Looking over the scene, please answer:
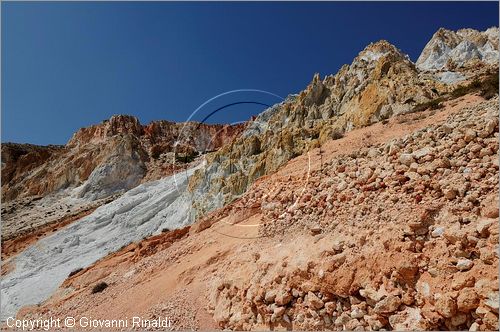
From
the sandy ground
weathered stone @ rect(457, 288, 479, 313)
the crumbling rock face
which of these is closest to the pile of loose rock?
weathered stone @ rect(457, 288, 479, 313)

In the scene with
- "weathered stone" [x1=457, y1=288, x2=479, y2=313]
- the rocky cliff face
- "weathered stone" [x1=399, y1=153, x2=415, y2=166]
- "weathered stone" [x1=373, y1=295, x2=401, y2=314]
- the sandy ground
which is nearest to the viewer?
"weathered stone" [x1=457, y1=288, x2=479, y2=313]

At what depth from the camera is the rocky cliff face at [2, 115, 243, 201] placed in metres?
53.8

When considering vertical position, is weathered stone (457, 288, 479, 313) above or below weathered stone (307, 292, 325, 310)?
above

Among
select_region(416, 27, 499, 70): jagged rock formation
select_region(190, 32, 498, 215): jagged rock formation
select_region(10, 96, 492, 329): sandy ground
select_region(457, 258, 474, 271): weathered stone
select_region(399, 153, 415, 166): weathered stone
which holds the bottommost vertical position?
select_region(10, 96, 492, 329): sandy ground

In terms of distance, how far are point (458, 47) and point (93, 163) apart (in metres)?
49.9

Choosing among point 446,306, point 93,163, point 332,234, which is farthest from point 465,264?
point 93,163

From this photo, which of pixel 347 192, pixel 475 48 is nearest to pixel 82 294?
pixel 347 192

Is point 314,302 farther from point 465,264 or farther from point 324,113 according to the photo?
point 324,113

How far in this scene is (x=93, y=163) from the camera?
58156 mm

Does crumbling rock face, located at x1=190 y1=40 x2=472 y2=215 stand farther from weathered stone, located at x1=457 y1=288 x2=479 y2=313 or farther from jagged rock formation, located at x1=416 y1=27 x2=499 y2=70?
weathered stone, located at x1=457 y1=288 x2=479 y2=313

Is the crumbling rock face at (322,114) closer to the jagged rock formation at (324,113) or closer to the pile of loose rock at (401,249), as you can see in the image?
the jagged rock formation at (324,113)

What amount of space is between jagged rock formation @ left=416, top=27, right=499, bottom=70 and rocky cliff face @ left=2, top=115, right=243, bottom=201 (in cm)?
2698

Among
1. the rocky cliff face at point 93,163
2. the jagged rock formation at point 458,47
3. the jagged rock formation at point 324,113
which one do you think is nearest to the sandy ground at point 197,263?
the jagged rock formation at point 324,113

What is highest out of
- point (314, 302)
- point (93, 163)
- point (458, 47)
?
point (458, 47)
